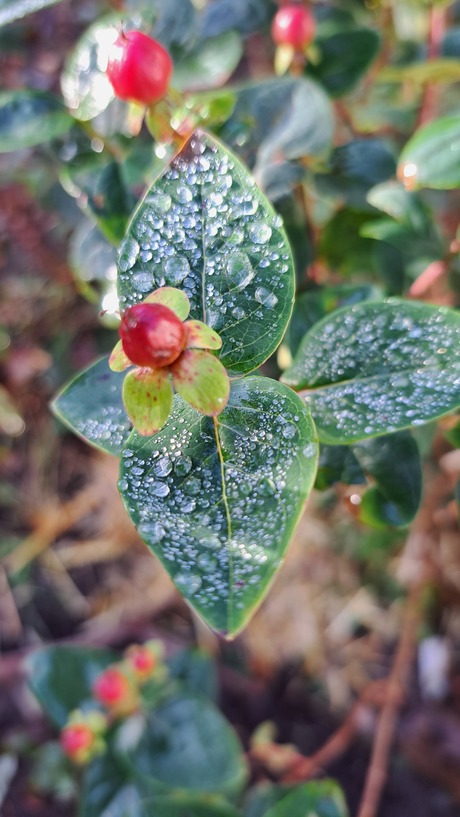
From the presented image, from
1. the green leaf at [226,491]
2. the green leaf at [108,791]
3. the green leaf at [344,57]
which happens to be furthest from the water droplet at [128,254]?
the green leaf at [108,791]

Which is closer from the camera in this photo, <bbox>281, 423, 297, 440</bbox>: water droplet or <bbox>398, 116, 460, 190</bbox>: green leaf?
<bbox>281, 423, 297, 440</bbox>: water droplet

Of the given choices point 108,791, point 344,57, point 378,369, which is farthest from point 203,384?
point 108,791

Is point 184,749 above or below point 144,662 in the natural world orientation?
below

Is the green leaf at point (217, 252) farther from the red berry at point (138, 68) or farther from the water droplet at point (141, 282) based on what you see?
the red berry at point (138, 68)

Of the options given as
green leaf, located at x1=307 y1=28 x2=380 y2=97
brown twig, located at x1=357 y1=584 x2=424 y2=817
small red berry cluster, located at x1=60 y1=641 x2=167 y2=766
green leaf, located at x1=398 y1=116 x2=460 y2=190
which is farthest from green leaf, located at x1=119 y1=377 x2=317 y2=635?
brown twig, located at x1=357 y1=584 x2=424 y2=817

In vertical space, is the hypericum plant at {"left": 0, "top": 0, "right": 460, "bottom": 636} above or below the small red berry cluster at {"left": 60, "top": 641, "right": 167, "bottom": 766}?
above

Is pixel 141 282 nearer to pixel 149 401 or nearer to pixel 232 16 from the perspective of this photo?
pixel 149 401

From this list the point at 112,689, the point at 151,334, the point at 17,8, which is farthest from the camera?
the point at 112,689

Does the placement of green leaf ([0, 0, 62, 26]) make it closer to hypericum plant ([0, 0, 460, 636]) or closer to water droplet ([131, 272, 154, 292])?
hypericum plant ([0, 0, 460, 636])

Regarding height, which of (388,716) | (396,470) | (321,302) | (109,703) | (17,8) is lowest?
(388,716)
